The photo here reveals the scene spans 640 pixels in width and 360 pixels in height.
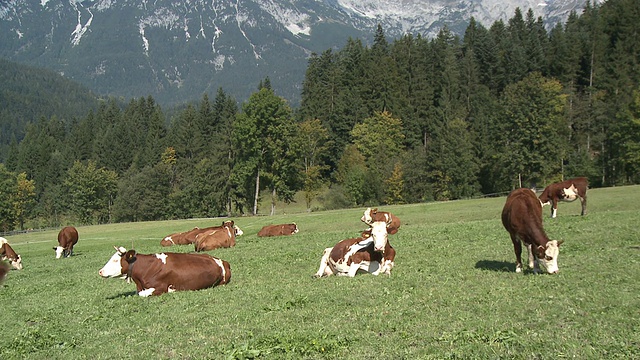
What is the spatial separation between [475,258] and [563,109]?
261 ft

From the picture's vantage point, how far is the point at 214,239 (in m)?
24.8

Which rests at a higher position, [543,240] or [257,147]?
[257,147]

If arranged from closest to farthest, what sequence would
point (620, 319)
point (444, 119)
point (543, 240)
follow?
point (620, 319) < point (543, 240) < point (444, 119)

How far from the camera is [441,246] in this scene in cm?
1797

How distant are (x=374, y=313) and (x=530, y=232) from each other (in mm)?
5092

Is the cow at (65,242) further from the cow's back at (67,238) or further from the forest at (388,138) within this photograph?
the forest at (388,138)

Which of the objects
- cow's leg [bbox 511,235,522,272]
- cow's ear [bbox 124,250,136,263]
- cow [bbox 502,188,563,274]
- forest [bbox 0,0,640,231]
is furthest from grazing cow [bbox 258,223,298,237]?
forest [bbox 0,0,640,231]

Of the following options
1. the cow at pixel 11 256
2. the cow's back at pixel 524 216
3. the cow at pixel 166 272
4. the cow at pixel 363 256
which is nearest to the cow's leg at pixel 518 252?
the cow's back at pixel 524 216

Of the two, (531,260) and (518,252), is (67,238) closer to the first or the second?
(518,252)

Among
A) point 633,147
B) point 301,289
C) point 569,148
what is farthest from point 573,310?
point 569,148

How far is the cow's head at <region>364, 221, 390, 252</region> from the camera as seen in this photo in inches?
→ 550

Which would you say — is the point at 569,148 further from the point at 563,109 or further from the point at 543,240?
the point at 543,240

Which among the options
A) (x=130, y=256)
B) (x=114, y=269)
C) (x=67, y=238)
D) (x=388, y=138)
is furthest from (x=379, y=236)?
(x=388, y=138)

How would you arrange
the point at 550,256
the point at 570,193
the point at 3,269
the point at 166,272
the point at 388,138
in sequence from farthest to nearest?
the point at 388,138 < the point at 570,193 < the point at 166,272 < the point at 550,256 < the point at 3,269
